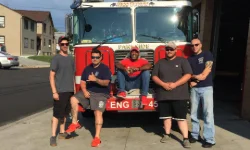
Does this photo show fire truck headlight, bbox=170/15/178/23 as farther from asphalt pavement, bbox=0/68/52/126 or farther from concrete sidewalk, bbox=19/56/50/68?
concrete sidewalk, bbox=19/56/50/68

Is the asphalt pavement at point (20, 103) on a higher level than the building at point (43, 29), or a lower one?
lower

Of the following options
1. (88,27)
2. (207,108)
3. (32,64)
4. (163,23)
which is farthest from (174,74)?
(32,64)

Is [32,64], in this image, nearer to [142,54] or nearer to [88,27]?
[88,27]

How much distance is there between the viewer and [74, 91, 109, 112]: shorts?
6.21 metres

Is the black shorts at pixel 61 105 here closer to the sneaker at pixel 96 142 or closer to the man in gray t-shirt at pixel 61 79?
the man in gray t-shirt at pixel 61 79

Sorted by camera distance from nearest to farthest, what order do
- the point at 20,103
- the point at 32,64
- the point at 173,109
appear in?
1. the point at 173,109
2. the point at 20,103
3. the point at 32,64

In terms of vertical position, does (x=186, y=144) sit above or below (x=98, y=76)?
below

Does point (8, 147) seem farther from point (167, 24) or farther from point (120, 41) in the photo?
point (167, 24)

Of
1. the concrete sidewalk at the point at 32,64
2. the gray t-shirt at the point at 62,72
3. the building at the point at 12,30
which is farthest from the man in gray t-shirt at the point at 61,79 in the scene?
the building at the point at 12,30

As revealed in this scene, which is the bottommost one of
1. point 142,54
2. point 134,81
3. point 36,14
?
point 134,81

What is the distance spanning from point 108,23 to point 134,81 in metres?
1.49

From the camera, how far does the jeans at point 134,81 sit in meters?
6.48

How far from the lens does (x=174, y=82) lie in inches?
233

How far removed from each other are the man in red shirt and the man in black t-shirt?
384 millimetres
